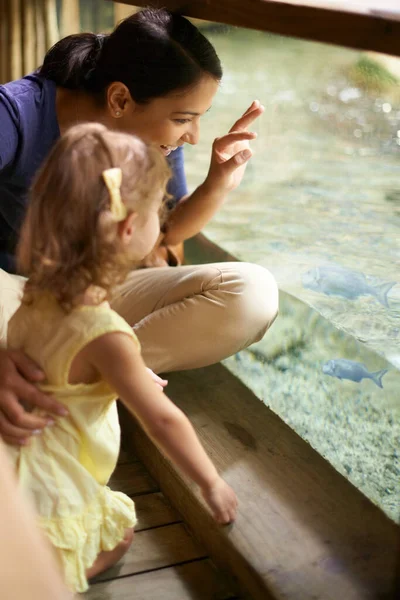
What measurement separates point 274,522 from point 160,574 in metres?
0.23

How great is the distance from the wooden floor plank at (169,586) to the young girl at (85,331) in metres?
0.12

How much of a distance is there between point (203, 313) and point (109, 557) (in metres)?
0.56

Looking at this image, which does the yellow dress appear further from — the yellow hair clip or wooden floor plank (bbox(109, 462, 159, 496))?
wooden floor plank (bbox(109, 462, 159, 496))

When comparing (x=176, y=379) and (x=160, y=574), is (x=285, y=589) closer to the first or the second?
(x=160, y=574)

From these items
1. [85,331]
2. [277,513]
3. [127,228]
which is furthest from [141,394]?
[277,513]

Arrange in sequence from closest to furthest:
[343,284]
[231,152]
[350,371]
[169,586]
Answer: [169,586] < [231,152] < [350,371] < [343,284]

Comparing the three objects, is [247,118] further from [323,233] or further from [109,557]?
[323,233]

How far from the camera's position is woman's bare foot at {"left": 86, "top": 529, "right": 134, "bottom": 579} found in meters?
1.36

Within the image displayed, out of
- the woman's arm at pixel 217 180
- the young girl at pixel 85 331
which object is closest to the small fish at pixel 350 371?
the woman's arm at pixel 217 180

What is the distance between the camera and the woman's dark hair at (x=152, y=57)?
61.7 inches

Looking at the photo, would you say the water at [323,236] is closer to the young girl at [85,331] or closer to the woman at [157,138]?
the woman at [157,138]

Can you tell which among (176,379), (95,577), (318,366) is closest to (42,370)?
(95,577)

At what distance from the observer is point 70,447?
1229 millimetres

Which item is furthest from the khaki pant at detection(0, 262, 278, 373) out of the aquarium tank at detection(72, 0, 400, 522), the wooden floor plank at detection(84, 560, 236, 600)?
the wooden floor plank at detection(84, 560, 236, 600)
